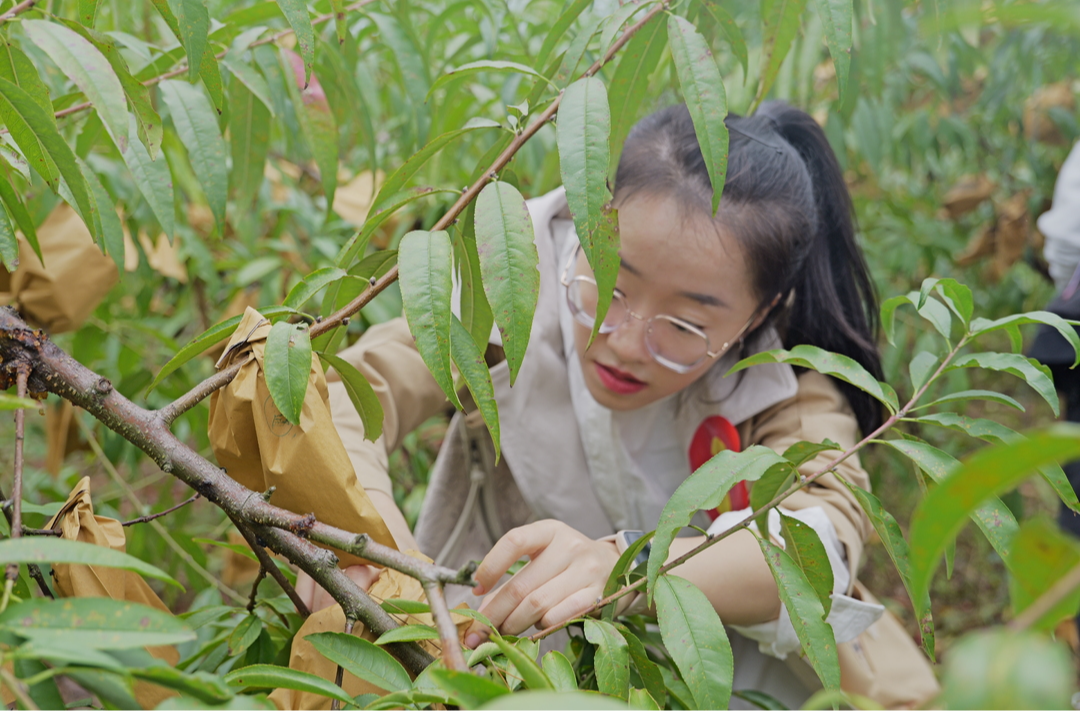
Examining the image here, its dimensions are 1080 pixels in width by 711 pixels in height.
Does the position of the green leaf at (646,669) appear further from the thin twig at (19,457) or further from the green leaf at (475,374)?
the thin twig at (19,457)

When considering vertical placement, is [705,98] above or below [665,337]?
above

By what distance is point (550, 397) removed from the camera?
3.56ft

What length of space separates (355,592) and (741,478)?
0.78ft

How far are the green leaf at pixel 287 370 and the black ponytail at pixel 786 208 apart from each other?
0.48 metres

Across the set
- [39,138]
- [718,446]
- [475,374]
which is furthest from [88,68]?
[718,446]

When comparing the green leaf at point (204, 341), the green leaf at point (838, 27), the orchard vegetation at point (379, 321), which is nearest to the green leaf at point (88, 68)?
the orchard vegetation at point (379, 321)

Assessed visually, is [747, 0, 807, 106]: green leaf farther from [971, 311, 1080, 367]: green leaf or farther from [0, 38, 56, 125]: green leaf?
[0, 38, 56, 125]: green leaf

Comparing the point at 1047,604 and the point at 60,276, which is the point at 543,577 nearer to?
the point at 1047,604

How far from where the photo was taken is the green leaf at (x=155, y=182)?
0.65m

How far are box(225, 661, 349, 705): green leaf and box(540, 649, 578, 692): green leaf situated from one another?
0.11 m

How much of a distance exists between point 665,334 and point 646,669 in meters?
0.40

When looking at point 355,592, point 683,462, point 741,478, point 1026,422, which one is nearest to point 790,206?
point 683,462

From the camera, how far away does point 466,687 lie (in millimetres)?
312

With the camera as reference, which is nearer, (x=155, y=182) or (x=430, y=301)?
(x=430, y=301)
